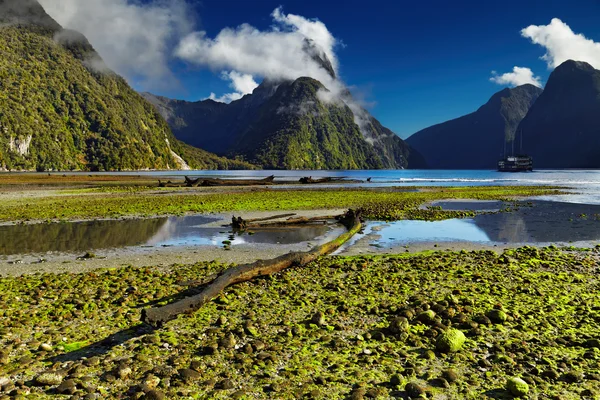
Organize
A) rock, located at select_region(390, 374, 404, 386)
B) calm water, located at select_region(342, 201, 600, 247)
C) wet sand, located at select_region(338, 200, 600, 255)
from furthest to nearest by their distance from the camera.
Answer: calm water, located at select_region(342, 201, 600, 247)
wet sand, located at select_region(338, 200, 600, 255)
rock, located at select_region(390, 374, 404, 386)

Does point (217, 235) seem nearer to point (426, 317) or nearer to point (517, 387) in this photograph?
point (426, 317)

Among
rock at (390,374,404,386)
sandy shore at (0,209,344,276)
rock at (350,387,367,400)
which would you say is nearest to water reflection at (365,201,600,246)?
sandy shore at (0,209,344,276)

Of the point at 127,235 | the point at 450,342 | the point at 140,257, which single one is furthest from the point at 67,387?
the point at 127,235

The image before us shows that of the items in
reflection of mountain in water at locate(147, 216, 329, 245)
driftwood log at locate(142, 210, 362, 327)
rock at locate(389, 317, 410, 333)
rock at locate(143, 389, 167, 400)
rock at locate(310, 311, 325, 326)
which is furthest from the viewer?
reflection of mountain in water at locate(147, 216, 329, 245)

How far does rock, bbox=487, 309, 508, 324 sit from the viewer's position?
8982 millimetres

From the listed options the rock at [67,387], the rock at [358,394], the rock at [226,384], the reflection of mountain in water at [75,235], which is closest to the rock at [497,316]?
the rock at [358,394]

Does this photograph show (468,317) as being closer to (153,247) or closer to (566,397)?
(566,397)

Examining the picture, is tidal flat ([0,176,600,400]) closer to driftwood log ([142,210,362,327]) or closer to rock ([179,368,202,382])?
rock ([179,368,202,382])

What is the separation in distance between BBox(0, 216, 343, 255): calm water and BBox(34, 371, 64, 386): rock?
14.0m

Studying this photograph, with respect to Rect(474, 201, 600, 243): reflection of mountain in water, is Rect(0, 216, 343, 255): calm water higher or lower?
higher

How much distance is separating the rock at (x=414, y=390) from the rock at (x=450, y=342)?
67.4 inches

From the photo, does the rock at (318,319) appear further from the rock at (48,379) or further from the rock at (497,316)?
the rock at (48,379)

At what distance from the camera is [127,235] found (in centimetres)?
2347

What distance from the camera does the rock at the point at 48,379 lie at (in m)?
6.25
